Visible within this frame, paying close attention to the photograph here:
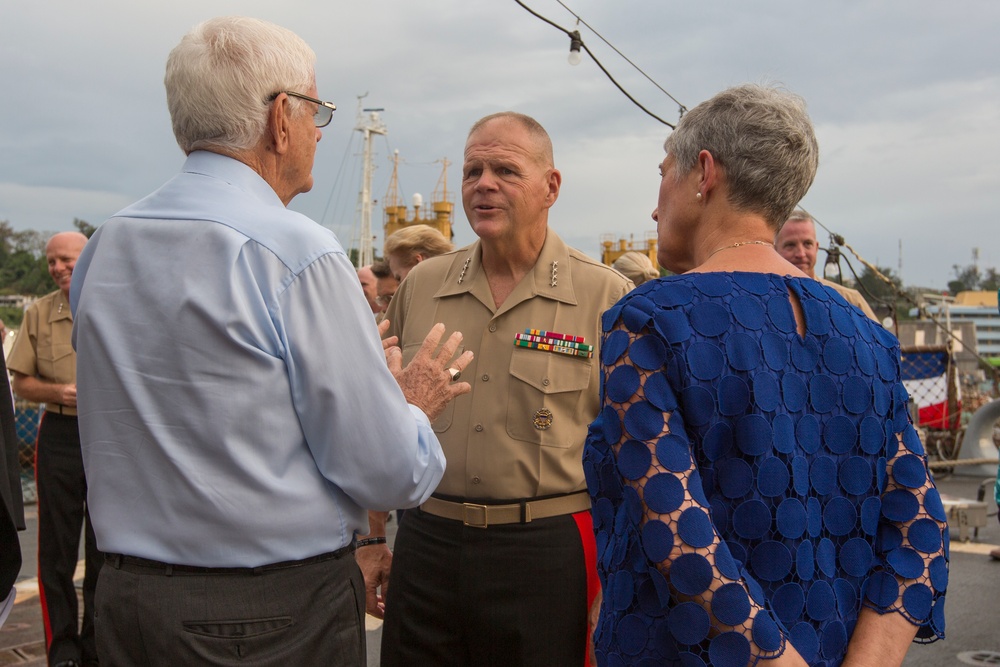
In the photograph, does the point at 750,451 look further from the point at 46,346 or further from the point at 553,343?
the point at 46,346

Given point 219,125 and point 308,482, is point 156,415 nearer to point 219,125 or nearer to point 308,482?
point 308,482

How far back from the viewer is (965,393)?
18219 millimetres

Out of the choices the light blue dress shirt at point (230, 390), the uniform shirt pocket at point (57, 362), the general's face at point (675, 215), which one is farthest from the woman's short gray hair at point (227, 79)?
the uniform shirt pocket at point (57, 362)

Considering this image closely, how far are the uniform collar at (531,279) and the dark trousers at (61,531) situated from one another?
2683mm

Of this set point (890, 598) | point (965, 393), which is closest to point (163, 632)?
point (890, 598)

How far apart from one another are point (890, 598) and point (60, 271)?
525 cm

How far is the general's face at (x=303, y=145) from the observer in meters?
2.02

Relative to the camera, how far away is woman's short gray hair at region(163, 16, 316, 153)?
1.91 m

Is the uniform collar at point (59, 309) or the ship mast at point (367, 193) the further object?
the ship mast at point (367, 193)

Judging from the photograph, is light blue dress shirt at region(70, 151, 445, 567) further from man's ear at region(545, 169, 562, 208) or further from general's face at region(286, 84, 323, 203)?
man's ear at region(545, 169, 562, 208)

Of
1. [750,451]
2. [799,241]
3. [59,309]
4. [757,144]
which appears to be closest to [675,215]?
[757,144]

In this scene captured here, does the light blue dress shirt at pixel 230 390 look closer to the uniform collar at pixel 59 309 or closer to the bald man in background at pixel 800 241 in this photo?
the bald man in background at pixel 800 241

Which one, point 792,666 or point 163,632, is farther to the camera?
point 163,632

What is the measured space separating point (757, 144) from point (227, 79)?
3.61 ft
